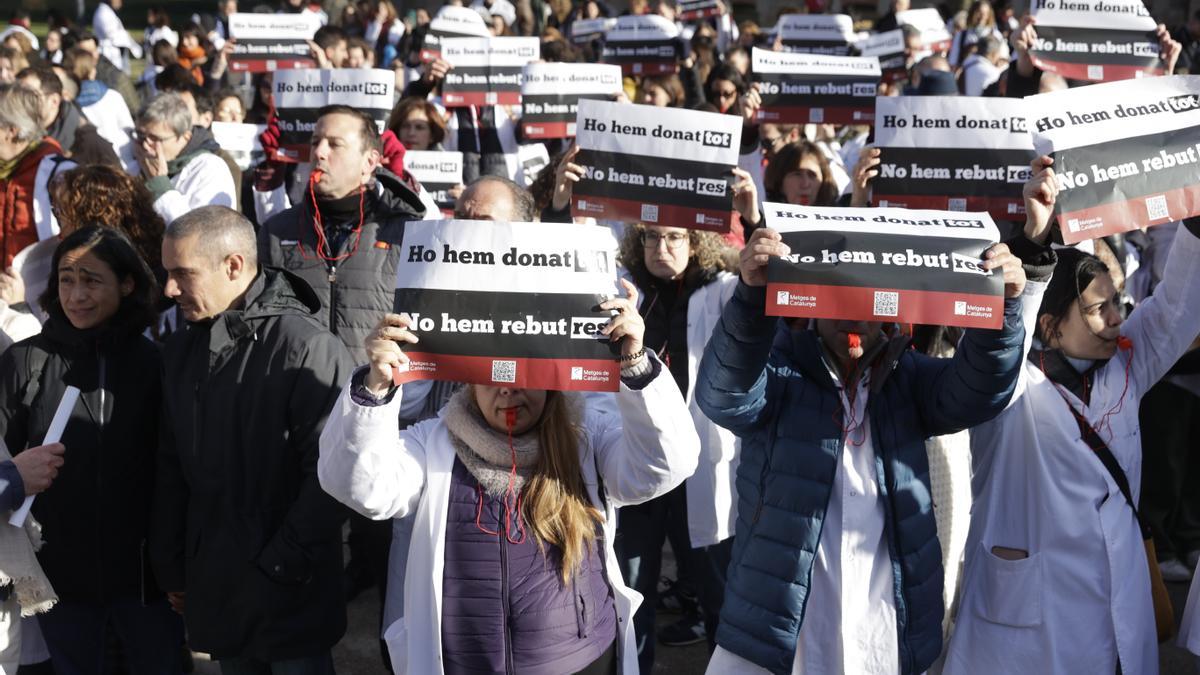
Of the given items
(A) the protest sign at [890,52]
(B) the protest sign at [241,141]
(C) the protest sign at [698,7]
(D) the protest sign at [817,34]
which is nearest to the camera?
(B) the protest sign at [241,141]

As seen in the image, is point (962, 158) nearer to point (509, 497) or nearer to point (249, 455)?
point (509, 497)

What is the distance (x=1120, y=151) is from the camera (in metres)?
3.85

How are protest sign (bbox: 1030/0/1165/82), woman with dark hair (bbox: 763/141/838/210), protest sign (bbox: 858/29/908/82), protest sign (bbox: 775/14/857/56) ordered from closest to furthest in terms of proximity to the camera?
1. woman with dark hair (bbox: 763/141/838/210)
2. protest sign (bbox: 1030/0/1165/82)
3. protest sign (bbox: 775/14/857/56)
4. protest sign (bbox: 858/29/908/82)

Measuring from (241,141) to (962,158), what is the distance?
17.8 feet

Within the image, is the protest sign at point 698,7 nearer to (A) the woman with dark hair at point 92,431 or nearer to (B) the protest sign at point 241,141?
(B) the protest sign at point 241,141

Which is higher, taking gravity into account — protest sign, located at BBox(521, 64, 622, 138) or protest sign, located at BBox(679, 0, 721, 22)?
protest sign, located at BBox(521, 64, 622, 138)

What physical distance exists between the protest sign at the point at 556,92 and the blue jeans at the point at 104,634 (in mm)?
4222

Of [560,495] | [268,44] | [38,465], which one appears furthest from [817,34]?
[38,465]

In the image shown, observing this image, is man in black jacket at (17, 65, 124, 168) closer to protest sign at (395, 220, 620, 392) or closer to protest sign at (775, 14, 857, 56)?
protest sign at (395, 220, 620, 392)

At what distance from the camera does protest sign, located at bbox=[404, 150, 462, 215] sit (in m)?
7.26

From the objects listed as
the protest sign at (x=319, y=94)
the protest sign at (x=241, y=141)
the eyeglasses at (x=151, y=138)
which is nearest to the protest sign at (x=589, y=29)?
the protest sign at (x=241, y=141)

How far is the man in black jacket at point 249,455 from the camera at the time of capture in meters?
3.87

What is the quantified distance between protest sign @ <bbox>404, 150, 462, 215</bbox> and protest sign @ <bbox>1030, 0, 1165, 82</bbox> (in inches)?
130

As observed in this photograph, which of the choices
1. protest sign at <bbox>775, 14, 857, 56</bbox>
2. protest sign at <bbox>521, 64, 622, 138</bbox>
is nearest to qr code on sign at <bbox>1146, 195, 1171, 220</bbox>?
protest sign at <bbox>521, 64, 622, 138</bbox>
